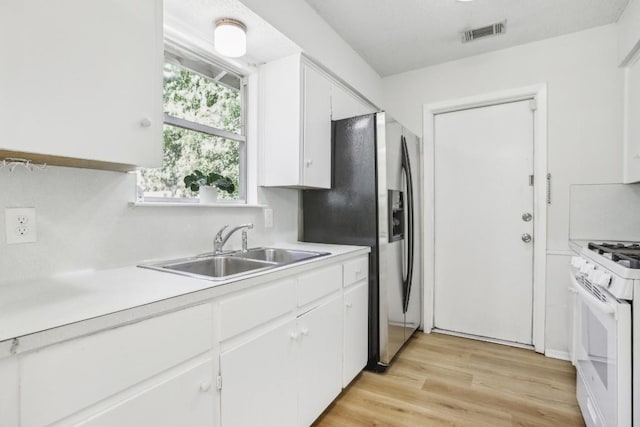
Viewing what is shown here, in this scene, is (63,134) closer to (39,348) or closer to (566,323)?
(39,348)

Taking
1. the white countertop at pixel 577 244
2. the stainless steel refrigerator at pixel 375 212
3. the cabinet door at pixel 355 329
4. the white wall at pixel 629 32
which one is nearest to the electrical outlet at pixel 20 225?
the cabinet door at pixel 355 329

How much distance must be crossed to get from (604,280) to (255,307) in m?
1.43

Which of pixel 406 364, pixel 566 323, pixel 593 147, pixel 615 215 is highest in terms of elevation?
pixel 593 147

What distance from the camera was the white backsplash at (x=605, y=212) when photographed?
2334 mm

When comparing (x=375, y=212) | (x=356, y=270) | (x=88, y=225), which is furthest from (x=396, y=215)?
(x=88, y=225)

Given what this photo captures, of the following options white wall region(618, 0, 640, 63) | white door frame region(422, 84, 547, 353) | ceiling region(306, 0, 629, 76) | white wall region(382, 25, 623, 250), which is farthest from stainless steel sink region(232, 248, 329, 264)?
white wall region(618, 0, 640, 63)

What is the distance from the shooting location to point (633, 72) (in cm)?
219

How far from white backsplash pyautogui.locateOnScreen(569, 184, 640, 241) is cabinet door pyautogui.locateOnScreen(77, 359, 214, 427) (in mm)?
2717

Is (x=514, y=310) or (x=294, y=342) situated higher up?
(x=294, y=342)

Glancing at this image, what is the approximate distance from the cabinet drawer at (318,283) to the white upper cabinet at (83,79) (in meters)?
0.82

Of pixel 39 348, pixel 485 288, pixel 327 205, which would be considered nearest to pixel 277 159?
pixel 327 205

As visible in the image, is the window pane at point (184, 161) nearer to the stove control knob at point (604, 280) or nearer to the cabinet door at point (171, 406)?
the cabinet door at point (171, 406)

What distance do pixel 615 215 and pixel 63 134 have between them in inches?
125

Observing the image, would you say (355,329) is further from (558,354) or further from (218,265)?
(558,354)
